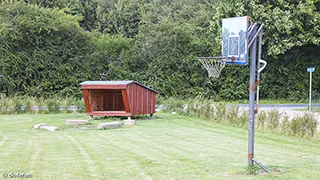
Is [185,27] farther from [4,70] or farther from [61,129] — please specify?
[61,129]

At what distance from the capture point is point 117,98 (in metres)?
19.9

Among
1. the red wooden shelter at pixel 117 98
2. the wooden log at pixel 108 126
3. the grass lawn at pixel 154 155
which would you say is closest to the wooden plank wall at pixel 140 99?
the red wooden shelter at pixel 117 98

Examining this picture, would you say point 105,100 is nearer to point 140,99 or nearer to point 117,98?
point 117,98

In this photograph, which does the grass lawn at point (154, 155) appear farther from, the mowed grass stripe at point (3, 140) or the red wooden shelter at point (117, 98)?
the red wooden shelter at point (117, 98)

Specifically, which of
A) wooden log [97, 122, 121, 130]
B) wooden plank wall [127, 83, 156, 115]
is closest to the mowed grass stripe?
wooden log [97, 122, 121, 130]

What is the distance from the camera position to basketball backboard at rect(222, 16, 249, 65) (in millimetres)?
6441

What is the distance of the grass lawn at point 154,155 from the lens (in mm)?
6285

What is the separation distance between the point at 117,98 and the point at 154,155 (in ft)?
40.0

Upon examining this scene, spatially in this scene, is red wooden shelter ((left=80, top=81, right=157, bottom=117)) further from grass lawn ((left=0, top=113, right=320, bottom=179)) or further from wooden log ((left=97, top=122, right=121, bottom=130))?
grass lawn ((left=0, top=113, right=320, bottom=179))

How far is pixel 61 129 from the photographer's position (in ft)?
43.5

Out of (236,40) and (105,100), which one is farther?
(105,100)

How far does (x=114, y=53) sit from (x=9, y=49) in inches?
267

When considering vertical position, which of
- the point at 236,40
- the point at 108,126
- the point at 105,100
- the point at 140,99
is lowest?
the point at 108,126

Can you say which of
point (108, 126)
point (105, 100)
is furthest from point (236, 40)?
point (105, 100)
